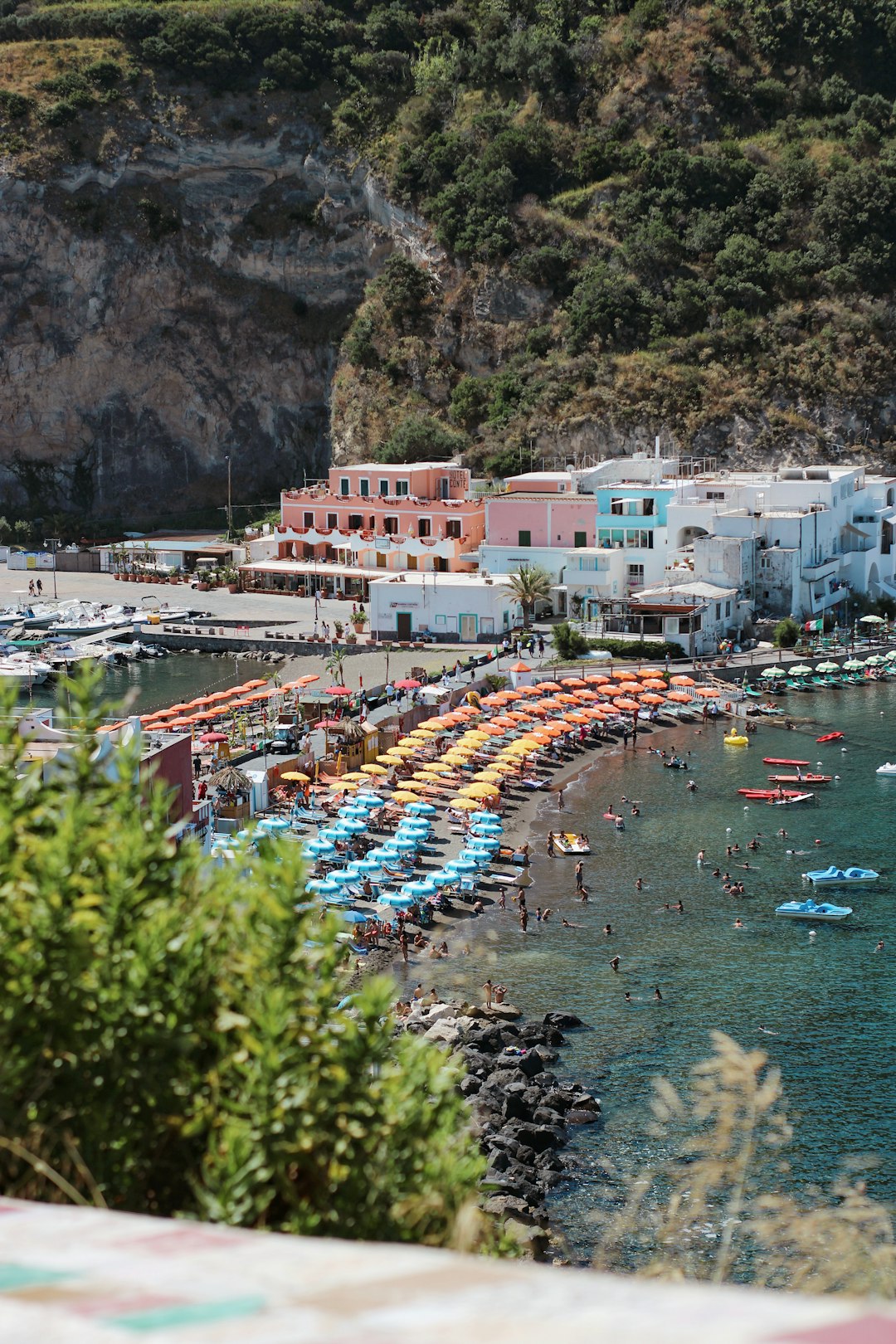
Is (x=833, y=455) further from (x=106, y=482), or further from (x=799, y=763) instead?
(x=106, y=482)

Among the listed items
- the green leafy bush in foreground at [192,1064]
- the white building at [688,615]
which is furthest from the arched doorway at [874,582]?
the green leafy bush in foreground at [192,1064]

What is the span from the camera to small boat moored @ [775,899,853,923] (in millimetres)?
33312

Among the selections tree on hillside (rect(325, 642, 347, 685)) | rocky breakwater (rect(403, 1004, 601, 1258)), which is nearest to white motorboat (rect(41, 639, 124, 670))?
tree on hillside (rect(325, 642, 347, 685))

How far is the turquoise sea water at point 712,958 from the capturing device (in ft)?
81.4

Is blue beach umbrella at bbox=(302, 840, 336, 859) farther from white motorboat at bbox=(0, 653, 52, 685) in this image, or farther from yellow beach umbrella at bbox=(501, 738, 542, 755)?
white motorboat at bbox=(0, 653, 52, 685)

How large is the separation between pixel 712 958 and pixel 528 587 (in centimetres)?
2970

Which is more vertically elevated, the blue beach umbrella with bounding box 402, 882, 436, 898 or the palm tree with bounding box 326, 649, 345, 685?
the palm tree with bounding box 326, 649, 345, 685

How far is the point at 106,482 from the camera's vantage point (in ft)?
295

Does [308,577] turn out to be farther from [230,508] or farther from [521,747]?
[521,747]

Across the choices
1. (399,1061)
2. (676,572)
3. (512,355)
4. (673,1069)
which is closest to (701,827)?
(673,1069)

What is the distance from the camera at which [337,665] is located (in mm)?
56156

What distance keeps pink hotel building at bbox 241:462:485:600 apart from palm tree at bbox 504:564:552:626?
5.82m

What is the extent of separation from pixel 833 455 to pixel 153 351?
37.4 meters

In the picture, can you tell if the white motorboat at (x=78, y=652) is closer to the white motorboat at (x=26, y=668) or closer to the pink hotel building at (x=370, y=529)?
the white motorboat at (x=26, y=668)
